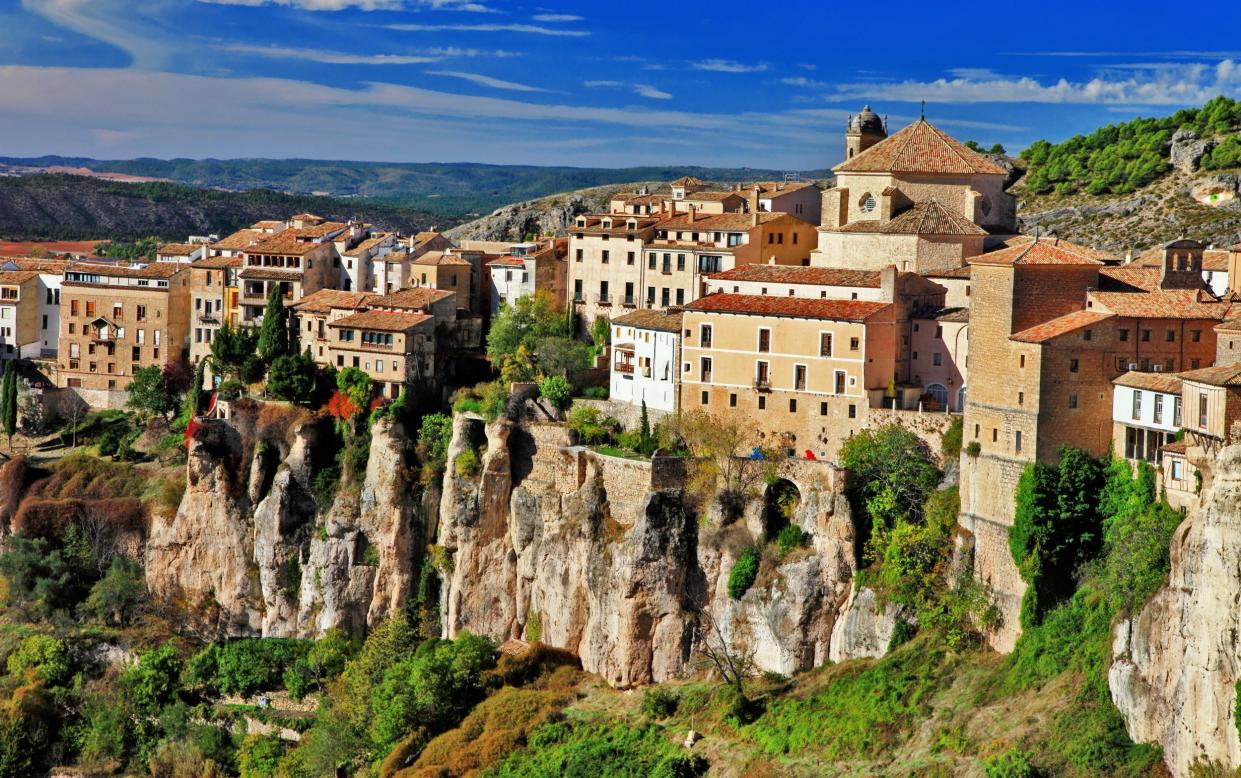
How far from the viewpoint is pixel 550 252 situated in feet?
233

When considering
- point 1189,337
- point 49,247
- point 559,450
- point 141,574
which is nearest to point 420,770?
point 559,450

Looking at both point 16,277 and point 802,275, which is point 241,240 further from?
point 802,275

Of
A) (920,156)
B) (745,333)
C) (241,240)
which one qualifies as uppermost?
(920,156)

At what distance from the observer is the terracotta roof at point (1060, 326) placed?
47156 mm

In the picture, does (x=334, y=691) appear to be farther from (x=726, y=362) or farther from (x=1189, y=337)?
(x=1189, y=337)

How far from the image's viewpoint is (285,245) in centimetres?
7544


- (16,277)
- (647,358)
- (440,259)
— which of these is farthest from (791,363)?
(16,277)

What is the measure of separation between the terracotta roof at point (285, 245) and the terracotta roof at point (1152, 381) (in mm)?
38193

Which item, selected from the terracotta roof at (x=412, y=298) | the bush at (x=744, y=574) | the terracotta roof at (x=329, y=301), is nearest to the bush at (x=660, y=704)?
the bush at (x=744, y=574)

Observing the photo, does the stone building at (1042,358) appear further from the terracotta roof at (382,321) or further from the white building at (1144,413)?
the terracotta roof at (382,321)

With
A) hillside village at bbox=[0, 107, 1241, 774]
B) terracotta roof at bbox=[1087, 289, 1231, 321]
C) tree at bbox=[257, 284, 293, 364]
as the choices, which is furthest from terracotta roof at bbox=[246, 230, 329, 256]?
terracotta roof at bbox=[1087, 289, 1231, 321]

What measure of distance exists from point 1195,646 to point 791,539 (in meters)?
15.7

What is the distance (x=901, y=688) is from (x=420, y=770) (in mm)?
14519

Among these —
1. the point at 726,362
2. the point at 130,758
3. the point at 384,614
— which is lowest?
the point at 130,758
